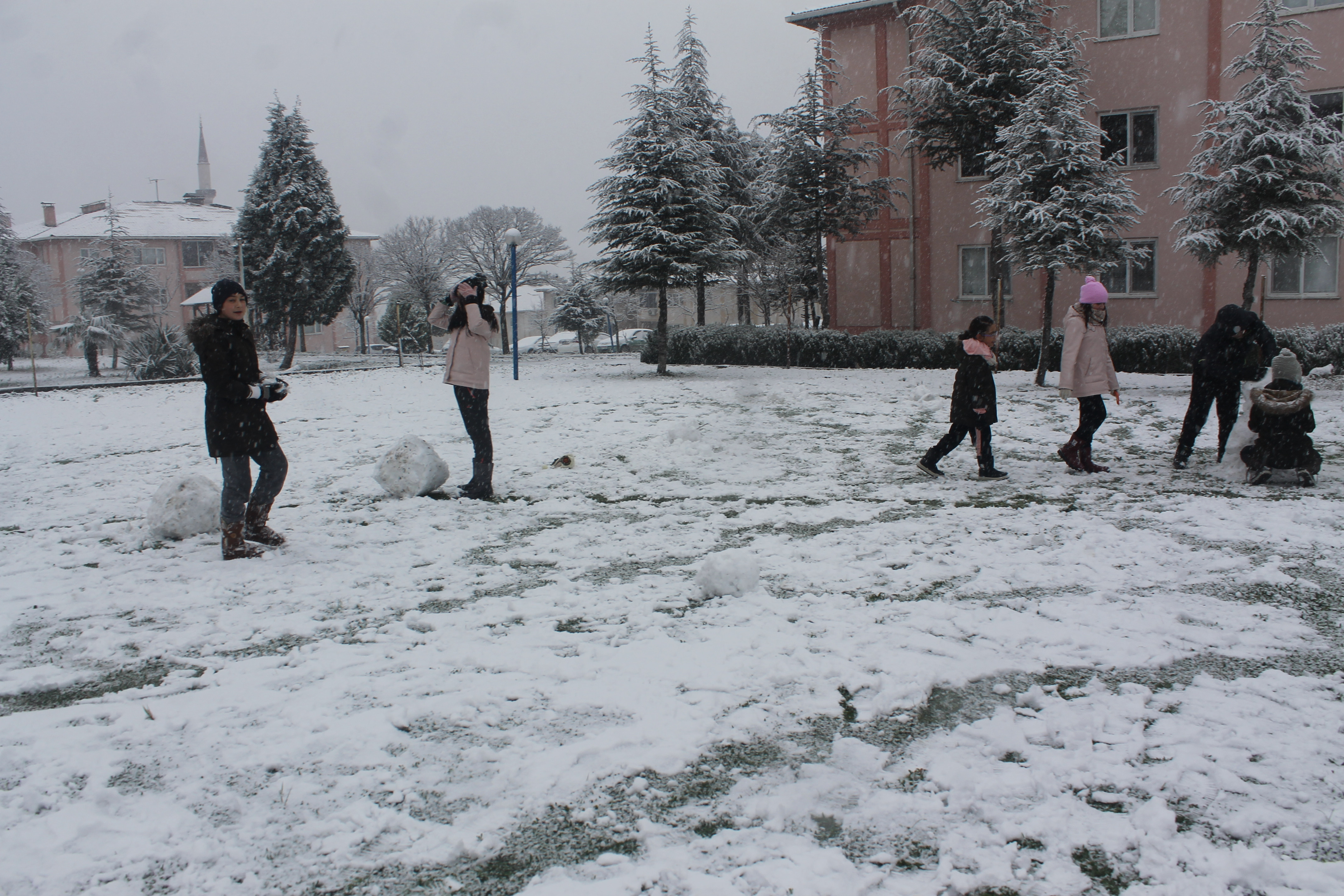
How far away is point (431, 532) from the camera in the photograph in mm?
6066

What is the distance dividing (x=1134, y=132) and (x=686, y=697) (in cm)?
2432

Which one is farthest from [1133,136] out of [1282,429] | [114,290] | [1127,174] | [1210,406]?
[114,290]

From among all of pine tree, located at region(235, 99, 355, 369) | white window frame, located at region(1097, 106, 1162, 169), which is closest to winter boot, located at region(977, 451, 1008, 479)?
white window frame, located at region(1097, 106, 1162, 169)

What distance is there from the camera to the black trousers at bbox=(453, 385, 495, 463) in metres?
6.93

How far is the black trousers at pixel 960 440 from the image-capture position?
7711 millimetres

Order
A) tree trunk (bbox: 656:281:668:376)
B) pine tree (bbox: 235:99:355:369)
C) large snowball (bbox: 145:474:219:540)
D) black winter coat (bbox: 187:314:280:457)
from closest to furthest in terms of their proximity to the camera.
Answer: black winter coat (bbox: 187:314:280:457) < large snowball (bbox: 145:474:219:540) < tree trunk (bbox: 656:281:668:376) < pine tree (bbox: 235:99:355:369)

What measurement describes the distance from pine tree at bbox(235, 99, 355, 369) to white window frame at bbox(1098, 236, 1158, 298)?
2340 cm

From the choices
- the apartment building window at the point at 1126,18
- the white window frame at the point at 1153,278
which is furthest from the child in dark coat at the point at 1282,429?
the apartment building window at the point at 1126,18

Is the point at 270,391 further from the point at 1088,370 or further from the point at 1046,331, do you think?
the point at 1046,331

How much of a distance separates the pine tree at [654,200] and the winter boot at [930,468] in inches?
435

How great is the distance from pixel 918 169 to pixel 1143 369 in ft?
32.0

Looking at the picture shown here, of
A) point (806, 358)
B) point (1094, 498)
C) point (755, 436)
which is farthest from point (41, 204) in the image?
point (1094, 498)

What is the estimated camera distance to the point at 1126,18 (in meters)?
22.3

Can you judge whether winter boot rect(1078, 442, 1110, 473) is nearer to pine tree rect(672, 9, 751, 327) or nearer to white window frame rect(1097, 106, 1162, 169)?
pine tree rect(672, 9, 751, 327)
